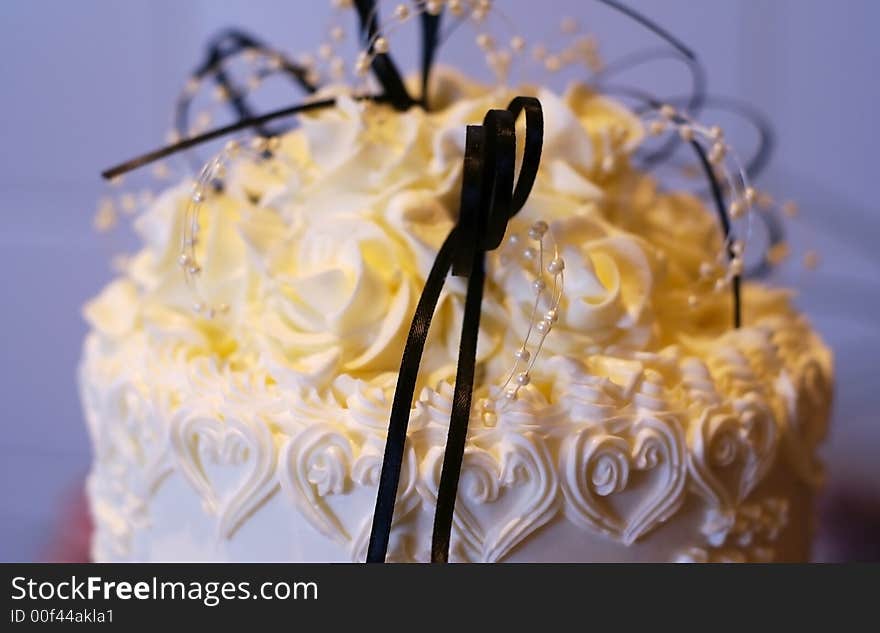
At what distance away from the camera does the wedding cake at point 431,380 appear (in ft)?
3.23

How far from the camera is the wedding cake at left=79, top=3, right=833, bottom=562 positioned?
984mm

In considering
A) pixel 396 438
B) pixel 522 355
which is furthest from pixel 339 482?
pixel 522 355

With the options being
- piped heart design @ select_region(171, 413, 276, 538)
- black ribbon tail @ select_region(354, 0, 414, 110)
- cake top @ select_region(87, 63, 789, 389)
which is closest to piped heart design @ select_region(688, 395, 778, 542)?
cake top @ select_region(87, 63, 789, 389)

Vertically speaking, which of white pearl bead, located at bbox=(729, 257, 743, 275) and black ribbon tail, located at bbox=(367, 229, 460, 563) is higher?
white pearl bead, located at bbox=(729, 257, 743, 275)

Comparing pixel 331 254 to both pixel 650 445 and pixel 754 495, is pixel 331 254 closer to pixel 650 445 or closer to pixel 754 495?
pixel 650 445

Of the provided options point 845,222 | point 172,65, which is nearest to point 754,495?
point 845,222

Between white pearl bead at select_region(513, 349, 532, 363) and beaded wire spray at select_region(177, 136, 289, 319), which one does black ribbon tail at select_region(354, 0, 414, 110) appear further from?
white pearl bead at select_region(513, 349, 532, 363)

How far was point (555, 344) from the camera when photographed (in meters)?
1.05

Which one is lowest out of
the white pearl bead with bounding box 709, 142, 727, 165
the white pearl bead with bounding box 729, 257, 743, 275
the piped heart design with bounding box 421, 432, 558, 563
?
the piped heart design with bounding box 421, 432, 558, 563

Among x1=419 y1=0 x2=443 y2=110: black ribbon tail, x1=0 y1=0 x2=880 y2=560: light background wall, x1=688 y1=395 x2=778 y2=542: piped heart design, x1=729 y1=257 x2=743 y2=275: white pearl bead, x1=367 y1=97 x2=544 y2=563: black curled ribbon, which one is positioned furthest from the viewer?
x1=0 y1=0 x2=880 y2=560: light background wall

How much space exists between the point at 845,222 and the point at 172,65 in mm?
1857

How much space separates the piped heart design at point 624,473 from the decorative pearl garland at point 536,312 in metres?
0.08

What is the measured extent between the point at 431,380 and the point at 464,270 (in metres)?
0.13

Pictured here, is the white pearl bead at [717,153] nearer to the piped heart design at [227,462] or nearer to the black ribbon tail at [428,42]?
the black ribbon tail at [428,42]
